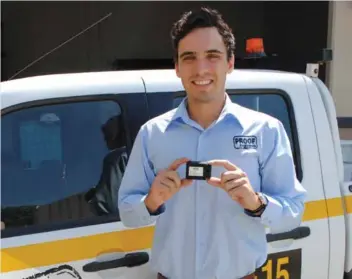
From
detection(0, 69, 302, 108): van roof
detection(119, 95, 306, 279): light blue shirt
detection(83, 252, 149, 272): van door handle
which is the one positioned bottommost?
detection(83, 252, 149, 272): van door handle

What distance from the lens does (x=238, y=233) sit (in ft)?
6.07

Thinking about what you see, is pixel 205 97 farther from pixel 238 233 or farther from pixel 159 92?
pixel 159 92

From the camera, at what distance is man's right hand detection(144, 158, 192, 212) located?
1721 millimetres

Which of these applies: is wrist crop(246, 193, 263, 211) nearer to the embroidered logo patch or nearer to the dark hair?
the embroidered logo patch

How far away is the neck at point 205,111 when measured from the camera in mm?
1873

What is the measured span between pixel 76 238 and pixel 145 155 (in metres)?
0.49

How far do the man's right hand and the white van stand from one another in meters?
0.54

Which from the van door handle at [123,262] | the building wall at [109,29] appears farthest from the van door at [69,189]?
the building wall at [109,29]

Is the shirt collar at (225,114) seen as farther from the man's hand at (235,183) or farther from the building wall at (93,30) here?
the building wall at (93,30)

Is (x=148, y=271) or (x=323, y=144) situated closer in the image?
(x=148, y=271)

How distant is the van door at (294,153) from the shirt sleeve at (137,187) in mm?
505

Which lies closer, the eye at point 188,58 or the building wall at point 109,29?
the eye at point 188,58

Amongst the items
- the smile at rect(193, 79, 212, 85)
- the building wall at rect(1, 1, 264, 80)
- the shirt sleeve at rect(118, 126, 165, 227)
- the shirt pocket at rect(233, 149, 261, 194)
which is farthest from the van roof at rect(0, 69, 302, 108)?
the building wall at rect(1, 1, 264, 80)

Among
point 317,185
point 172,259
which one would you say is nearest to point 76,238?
point 172,259
